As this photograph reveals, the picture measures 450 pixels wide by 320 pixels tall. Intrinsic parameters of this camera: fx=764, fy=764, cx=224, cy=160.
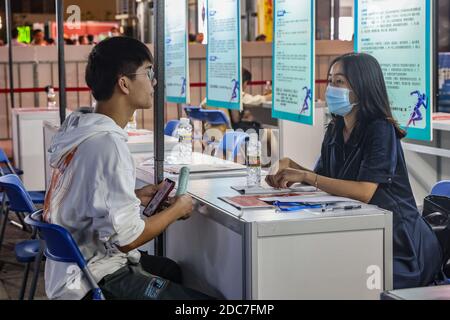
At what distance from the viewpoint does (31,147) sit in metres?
7.59

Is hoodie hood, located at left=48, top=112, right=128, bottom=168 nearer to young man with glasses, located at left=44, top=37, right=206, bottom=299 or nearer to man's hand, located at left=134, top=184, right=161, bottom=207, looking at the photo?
young man with glasses, located at left=44, top=37, right=206, bottom=299

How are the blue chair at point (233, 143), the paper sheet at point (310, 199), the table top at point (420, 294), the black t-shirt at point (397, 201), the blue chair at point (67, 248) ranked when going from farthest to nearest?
the blue chair at point (233, 143) < the black t-shirt at point (397, 201) < the paper sheet at point (310, 199) < the blue chair at point (67, 248) < the table top at point (420, 294)

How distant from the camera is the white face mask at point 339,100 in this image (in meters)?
3.12

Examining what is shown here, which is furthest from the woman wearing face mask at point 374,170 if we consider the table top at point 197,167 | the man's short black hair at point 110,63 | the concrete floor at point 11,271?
the concrete floor at point 11,271

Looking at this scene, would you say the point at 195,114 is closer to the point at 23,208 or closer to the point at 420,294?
the point at 23,208

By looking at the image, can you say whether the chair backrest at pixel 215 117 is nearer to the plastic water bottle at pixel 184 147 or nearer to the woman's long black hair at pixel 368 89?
the plastic water bottle at pixel 184 147

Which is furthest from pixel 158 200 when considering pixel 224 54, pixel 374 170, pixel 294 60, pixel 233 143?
pixel 224 54

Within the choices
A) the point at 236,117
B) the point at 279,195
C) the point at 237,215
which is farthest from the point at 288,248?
the point at 236,117

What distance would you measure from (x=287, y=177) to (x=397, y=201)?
0.44 meters

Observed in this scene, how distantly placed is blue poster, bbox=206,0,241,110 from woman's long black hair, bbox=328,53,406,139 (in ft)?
7.85

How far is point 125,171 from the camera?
8.00 feet

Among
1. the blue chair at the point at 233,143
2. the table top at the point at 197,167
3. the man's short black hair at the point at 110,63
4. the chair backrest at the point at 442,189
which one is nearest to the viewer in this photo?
the man's short black hair at the point at 110,63

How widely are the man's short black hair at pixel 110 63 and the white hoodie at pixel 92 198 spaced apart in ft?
0.36
